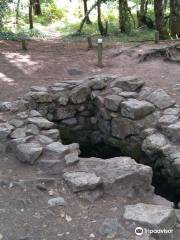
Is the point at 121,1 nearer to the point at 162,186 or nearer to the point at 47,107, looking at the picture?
the point at 47,107

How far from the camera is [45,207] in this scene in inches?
182

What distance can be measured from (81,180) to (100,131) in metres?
4.01

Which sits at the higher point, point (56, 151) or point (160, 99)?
point (160, 99)

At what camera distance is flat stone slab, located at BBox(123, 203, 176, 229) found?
427 cm

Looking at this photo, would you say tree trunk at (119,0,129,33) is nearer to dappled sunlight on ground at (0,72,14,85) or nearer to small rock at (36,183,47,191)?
dappled sunlight on ground at (0,72,14,85)

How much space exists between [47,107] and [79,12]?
15502mm

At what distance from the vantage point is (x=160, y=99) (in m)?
7.79

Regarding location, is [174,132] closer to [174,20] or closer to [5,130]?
[5,130]

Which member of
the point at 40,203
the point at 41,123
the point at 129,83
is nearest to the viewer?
the point at 40,203

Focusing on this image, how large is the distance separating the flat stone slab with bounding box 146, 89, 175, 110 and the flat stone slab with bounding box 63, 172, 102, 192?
311cm

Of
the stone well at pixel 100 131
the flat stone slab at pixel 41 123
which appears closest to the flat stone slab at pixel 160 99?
the stone well at pixel 100 131

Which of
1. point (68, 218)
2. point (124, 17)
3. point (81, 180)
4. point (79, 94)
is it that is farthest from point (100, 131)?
point (124, 17)

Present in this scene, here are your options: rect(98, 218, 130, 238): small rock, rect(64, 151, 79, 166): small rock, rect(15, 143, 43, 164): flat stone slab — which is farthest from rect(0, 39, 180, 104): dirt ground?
rect(98, 218, 130, 238): small rock

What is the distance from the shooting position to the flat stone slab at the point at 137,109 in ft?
25.1
